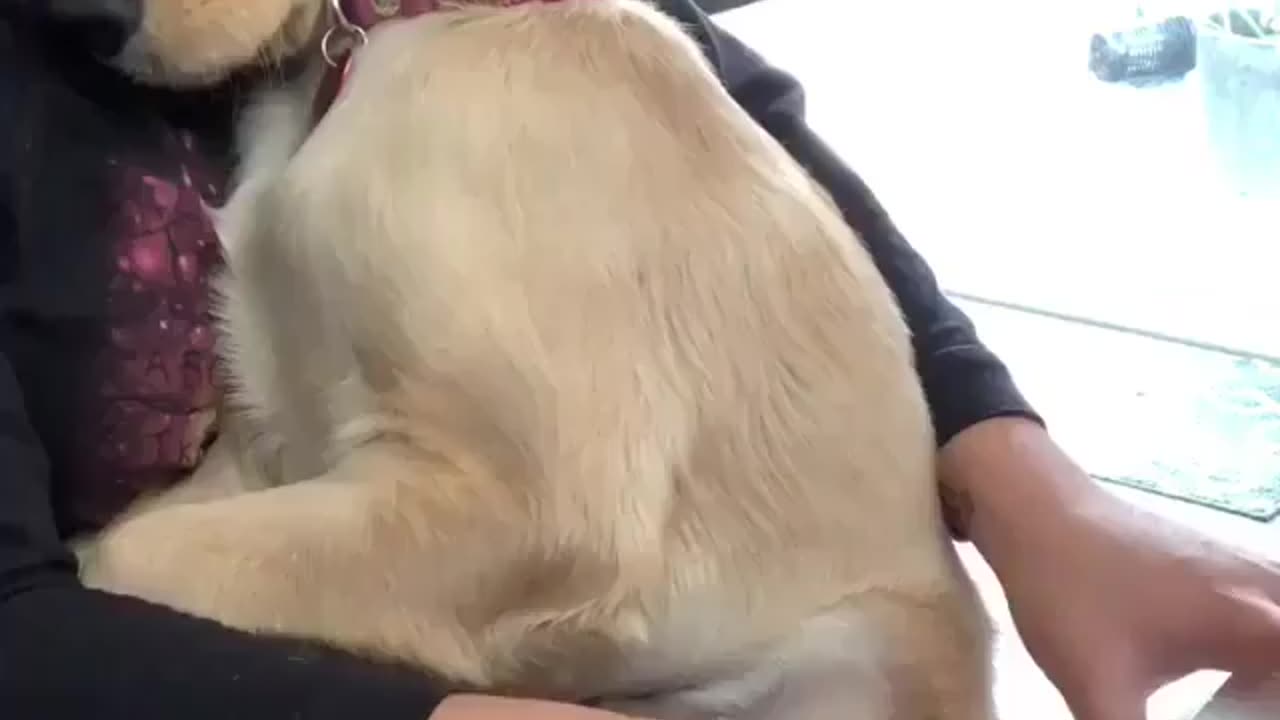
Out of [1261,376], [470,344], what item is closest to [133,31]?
[470,344]

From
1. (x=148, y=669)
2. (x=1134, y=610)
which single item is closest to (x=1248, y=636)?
(x=1134, y=610)

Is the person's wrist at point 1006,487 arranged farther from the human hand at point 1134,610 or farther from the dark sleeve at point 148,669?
the dark sleeve at point 148,669

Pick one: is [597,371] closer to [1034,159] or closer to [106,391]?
[106,391]

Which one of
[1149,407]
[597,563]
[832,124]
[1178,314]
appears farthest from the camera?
[832,124]

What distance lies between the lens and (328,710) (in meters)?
0.63

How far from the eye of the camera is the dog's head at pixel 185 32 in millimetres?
786

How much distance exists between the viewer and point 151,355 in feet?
2.63

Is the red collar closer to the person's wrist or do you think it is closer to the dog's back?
the dog's back

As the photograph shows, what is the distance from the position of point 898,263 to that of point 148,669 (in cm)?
54

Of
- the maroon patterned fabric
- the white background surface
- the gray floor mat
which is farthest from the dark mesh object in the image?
the maroon patterned fabric

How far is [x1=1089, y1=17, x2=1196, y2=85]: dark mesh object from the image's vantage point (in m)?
2.24

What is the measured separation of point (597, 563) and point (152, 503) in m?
0.24

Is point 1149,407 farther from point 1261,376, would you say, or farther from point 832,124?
point 832,124

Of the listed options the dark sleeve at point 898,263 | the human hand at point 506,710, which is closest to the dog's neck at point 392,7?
the dark sleeve at point 898,263
